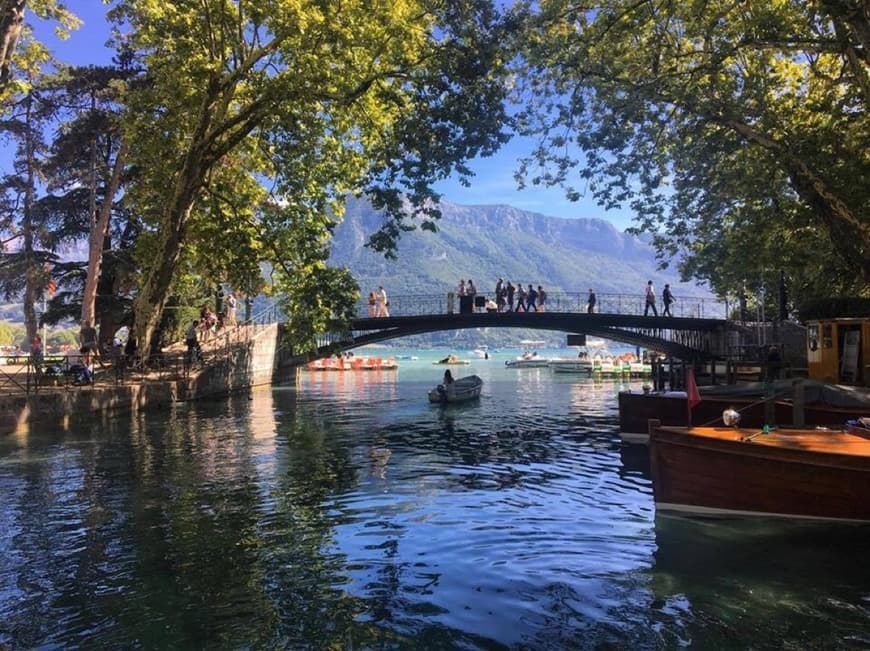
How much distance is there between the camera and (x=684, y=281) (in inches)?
1385

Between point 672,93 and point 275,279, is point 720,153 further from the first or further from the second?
point 275,279

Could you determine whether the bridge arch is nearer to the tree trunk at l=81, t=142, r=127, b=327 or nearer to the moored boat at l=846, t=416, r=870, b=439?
the tree trunk at l=81, t=142, r=127, b=327

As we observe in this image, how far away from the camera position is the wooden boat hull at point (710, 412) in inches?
564

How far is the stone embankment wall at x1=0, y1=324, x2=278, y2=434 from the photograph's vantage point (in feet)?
73.4

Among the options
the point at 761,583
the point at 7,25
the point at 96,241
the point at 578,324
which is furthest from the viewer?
the point at 578,324

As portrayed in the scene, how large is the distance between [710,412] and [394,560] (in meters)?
11.5

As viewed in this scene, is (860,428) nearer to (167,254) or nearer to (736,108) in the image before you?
(736,108)

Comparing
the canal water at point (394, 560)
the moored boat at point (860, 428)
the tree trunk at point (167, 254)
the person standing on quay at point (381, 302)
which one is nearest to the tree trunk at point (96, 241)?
the tree trunk at point (167, 254)

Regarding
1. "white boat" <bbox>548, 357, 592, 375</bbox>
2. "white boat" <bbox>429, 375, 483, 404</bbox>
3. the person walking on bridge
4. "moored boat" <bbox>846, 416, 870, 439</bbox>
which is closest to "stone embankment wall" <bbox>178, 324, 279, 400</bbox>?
"white boat" <bbox>429, 375, 483, 404</bbox>

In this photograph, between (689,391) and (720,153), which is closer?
(689,391)

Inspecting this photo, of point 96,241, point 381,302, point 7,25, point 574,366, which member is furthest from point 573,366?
point 7,25

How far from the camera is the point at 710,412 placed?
56.2 ft

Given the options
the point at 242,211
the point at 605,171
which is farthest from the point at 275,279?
the point at 605,171

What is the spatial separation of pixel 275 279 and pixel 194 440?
8.87 meters
